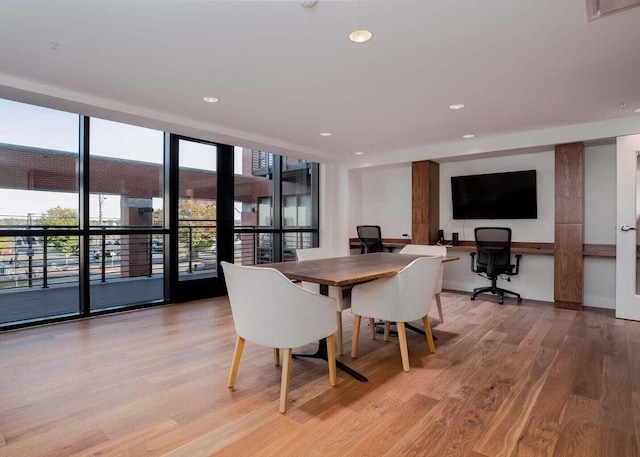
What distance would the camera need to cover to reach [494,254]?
16.0 feet

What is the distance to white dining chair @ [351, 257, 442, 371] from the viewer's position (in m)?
2.59

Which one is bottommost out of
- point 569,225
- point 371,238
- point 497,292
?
point 497,292

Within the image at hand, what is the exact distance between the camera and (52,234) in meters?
3.75

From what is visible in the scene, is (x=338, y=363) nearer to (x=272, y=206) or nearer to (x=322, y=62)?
(x=322, y=62)

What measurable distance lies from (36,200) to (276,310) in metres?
3.36

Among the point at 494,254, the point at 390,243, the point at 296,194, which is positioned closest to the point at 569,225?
the point at 494,254

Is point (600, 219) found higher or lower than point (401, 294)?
higher

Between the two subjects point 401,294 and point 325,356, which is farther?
point 325,356

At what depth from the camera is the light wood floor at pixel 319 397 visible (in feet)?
5.68

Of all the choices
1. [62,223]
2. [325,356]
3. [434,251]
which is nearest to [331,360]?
[325,356]

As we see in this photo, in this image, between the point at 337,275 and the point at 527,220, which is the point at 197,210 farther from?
the point at 527,220

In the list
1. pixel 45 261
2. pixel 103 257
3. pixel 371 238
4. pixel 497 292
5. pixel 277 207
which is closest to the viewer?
pixel 45 261

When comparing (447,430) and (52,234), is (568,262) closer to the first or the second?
(447,430)

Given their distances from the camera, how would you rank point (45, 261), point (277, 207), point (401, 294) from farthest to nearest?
point (277, 207) → point (45, 261) → point (401, 294)
